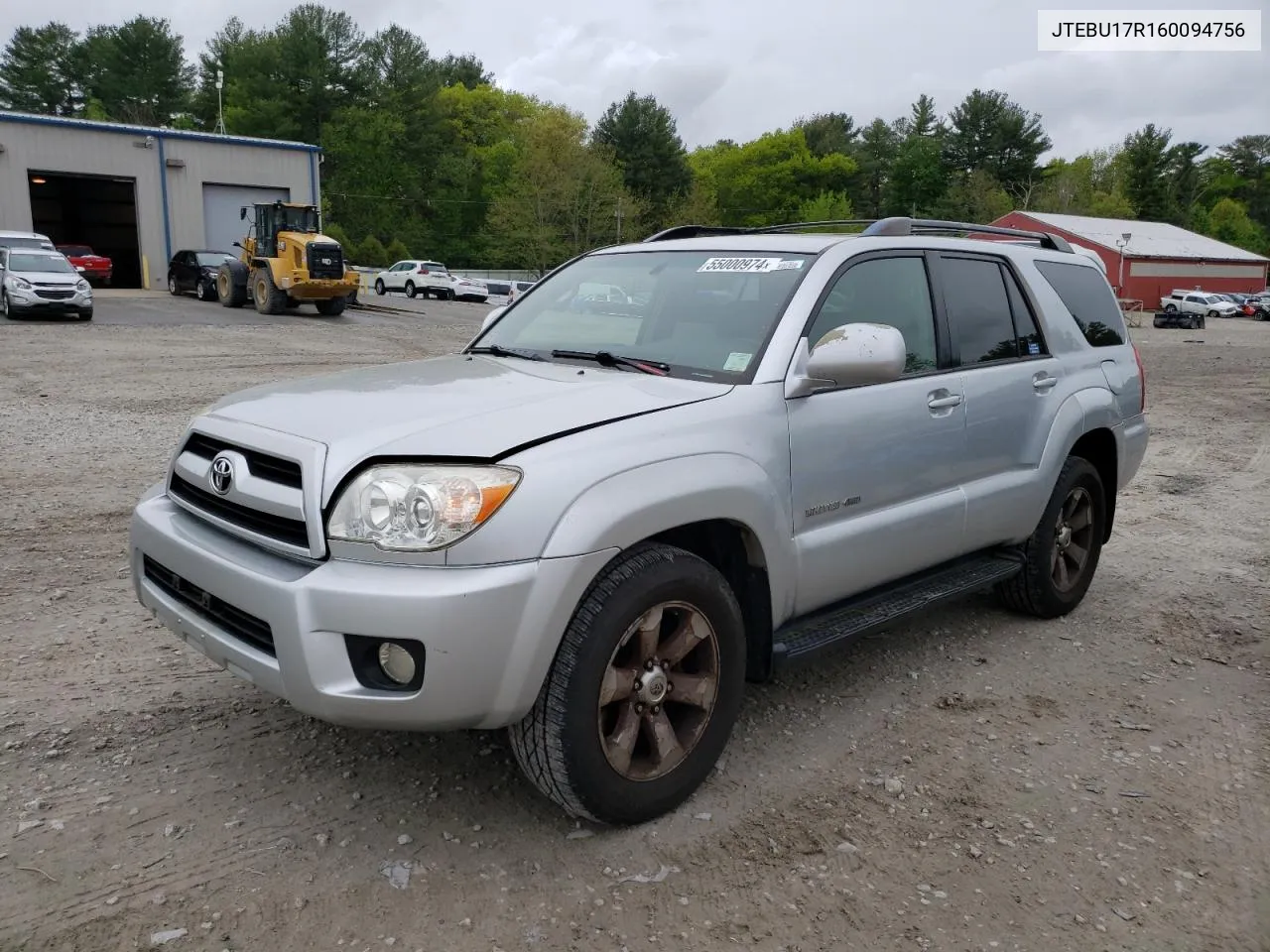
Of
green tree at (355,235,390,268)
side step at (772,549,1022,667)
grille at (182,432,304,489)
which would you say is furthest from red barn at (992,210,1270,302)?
grille at (182,432,304,489)

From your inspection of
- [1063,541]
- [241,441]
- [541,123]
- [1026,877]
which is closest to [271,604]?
[241,441]

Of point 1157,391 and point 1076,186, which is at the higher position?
point 1076,186

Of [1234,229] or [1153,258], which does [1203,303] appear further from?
[1234,229]

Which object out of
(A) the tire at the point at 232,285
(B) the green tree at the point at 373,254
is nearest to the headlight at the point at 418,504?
(A) the tire at the point at 232,285

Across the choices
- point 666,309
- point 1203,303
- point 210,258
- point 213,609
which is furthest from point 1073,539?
point 1203,303

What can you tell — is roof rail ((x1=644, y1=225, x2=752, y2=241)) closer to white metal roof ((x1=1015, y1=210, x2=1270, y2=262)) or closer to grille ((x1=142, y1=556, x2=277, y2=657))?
grille ((x1=142, y1=556, x2=277, y2=657))

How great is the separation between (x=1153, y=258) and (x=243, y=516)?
69.0m

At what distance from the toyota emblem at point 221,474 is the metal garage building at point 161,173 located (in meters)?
35.6

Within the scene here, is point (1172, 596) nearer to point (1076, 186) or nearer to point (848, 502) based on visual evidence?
point (848, 502)

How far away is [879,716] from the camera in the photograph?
396 cm

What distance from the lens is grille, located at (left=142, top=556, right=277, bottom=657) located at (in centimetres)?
284

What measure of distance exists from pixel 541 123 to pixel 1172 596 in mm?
72493

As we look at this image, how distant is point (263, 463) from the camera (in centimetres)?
301

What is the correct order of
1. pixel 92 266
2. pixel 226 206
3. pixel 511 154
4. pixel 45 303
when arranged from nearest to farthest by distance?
pixel 45 303, pixel 92 266, pixel 226 206, pixel 511 154
